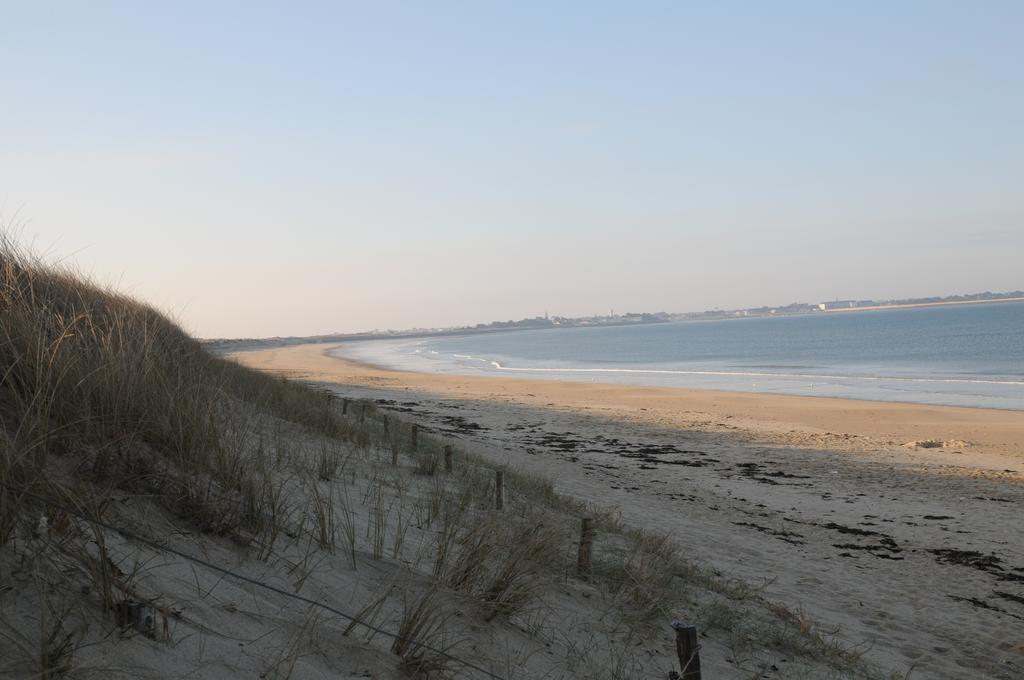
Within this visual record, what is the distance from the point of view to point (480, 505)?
712cm

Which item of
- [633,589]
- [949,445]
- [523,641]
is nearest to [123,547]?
[523,641]

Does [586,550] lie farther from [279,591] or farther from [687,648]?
[279,591]

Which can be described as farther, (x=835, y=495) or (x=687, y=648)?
(x=835, y=495)

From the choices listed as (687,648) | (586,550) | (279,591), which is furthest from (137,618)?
(586,550)

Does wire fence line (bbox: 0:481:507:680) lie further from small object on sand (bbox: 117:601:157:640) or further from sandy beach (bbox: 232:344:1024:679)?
sandy beach (bbox: 232:344:1024:679)

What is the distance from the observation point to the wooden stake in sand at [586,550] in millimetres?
5656

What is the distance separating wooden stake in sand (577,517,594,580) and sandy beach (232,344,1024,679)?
2.55 metres

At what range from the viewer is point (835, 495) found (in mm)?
13219

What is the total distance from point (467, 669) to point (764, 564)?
6.27 meters

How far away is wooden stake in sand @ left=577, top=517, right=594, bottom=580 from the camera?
18.6 ft

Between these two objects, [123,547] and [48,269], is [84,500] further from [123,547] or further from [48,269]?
[48,269]

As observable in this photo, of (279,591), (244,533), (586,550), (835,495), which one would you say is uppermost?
(244,533)

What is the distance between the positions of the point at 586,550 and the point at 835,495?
9370 mm

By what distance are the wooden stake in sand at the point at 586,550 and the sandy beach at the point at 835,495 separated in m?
2.55
